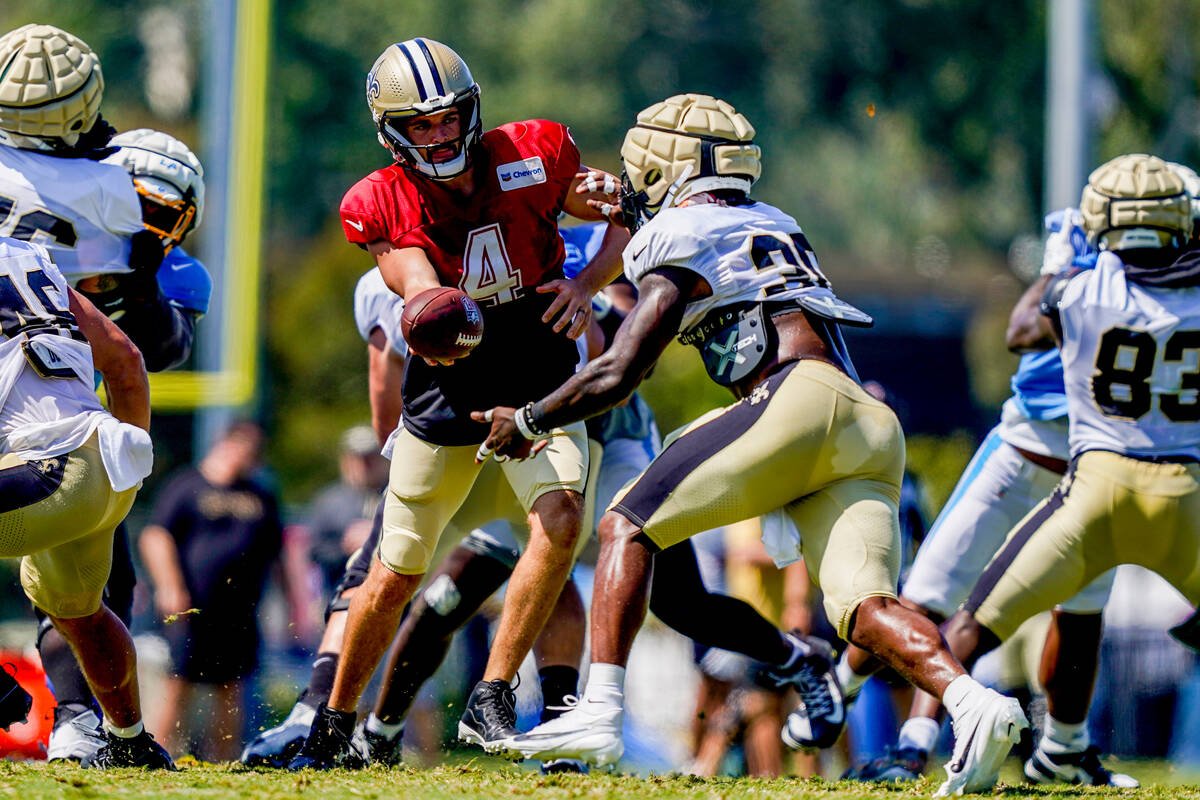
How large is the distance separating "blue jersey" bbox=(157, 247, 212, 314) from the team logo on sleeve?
1.64m

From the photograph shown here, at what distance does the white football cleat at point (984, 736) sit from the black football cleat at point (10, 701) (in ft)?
8.94

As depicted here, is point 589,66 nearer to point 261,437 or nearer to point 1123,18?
point 1123,18

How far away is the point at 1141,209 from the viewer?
5.89 metres

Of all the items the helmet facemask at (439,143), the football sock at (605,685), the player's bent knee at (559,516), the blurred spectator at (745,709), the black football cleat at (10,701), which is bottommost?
the blurred spectator at (745,709)

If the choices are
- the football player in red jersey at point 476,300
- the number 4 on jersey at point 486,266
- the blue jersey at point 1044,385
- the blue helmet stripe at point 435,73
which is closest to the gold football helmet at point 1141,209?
the blue jersey at point 1044,385

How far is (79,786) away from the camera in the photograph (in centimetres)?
458

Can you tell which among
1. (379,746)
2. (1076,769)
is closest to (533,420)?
(379,746)

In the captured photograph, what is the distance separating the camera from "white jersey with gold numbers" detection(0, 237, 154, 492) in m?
4.80

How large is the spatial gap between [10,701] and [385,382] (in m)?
1.97

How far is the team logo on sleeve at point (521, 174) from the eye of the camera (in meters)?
5.38

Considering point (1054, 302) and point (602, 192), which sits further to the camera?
point (1054, 302)

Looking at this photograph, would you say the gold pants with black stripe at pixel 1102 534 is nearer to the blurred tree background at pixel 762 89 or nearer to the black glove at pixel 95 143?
the black glove at pixel 95 143

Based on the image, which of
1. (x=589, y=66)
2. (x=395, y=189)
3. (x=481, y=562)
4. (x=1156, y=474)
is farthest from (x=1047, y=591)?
(x=589, y=66)

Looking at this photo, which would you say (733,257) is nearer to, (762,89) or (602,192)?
(602,192)
